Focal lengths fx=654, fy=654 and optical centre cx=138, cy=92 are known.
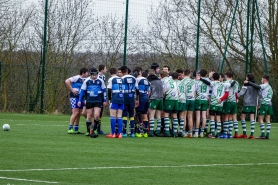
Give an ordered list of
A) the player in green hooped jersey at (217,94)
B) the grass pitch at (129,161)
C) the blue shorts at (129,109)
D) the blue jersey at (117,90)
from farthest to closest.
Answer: the player in green hooped jersey at (217,94)
the blue shorts at (129,109)
the blue jersey at (117,90)
the grass pitch at (129,161)

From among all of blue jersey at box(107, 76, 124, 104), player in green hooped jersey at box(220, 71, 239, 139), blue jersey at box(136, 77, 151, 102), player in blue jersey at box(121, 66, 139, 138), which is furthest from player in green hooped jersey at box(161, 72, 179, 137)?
blue jersey at box(107, 76, 124, 104)

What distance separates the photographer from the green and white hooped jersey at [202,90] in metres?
19.7

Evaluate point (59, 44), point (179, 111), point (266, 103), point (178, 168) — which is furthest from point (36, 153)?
point (59, 44)

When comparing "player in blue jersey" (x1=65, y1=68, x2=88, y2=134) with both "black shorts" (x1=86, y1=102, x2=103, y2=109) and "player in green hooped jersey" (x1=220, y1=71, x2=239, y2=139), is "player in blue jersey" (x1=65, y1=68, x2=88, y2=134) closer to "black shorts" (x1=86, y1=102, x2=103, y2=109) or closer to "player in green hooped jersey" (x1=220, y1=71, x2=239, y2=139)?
"black shorts" (x1=86, y1=102, x2=103, y2=109)

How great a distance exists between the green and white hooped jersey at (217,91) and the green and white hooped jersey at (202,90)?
0.18 m

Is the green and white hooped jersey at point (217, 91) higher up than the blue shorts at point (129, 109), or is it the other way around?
the green and white hooped jersey at point (217, 91)

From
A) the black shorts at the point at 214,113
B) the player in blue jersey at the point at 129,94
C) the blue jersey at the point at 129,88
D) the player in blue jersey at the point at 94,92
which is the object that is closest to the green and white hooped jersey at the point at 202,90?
the black shorts at the point at 214,113

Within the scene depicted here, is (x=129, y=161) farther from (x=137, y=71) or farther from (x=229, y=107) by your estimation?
(x=229, y=107)

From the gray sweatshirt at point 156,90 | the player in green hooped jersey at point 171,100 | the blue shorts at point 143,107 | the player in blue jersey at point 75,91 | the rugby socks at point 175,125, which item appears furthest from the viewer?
the rugby socks at point 175,125

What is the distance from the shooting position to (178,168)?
35.3 ft

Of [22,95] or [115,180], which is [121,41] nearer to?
[22,95]

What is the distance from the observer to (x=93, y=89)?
17719mm

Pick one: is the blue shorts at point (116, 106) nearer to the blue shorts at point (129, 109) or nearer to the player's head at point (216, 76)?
the blue shorts at point (129, 109)

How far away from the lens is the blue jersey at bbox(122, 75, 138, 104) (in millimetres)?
17781
